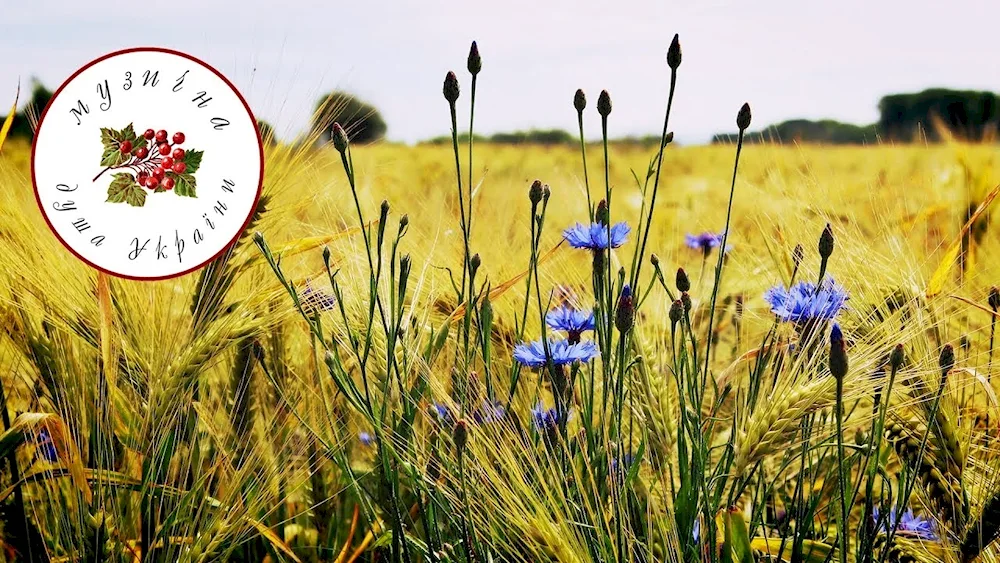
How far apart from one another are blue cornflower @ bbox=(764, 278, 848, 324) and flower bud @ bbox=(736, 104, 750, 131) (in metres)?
0.17

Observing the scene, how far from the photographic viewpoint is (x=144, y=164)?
1.18 m

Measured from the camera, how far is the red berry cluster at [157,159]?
117 centimetres

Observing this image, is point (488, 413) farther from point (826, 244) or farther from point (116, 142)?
point (116, 142)

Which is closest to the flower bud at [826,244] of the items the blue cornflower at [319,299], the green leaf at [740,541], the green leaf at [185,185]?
the green leaf at [740,541]

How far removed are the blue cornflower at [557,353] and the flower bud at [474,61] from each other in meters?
0.27

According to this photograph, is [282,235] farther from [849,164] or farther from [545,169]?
[849,164]

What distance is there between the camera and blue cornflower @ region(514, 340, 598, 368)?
878mm

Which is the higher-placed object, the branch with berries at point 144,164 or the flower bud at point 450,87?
the flower bud at point 450,87

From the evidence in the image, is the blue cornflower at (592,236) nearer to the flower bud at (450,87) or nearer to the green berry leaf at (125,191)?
the flower bud at (450,87)

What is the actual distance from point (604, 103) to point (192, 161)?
0.58 m

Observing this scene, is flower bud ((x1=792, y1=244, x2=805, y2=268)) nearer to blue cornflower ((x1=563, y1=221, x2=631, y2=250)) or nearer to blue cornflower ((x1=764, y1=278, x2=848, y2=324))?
blue cornflower ((x1=764, y1=278, x2=848, y2=324))

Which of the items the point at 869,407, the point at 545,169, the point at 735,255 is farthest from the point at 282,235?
the point at 545,169

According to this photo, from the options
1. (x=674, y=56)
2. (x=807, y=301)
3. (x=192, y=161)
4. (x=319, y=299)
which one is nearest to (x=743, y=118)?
(x=674, y=56)

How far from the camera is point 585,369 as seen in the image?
3.55 ft
